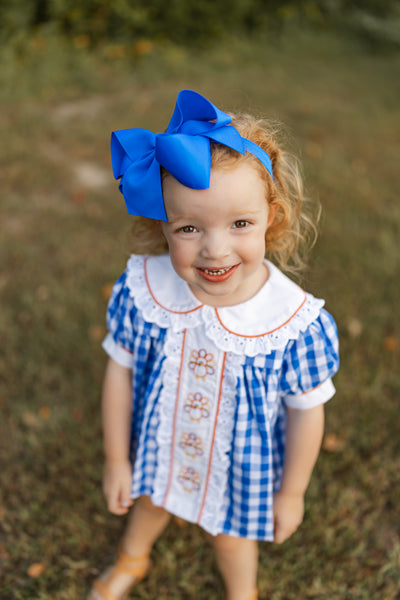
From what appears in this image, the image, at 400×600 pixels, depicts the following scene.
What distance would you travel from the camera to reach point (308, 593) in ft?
6.32

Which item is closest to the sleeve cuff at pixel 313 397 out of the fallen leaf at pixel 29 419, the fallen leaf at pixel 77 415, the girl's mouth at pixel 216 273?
the girl's mouth at pixel 216 273

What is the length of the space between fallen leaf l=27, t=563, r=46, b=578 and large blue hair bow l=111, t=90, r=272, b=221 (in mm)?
1413

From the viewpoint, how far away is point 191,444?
5.18 ft

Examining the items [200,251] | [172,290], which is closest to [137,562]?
[172,290]

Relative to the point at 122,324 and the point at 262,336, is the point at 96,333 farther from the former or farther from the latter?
the point at 262,336

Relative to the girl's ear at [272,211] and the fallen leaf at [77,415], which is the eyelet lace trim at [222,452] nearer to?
the girl's ear at [272,211]

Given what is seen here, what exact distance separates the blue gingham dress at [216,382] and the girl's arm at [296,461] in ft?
0.12

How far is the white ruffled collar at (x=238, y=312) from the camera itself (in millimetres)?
1401

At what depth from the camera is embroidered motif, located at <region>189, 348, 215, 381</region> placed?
146 cm

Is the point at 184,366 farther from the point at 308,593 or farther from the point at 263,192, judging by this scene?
the point at 308,593

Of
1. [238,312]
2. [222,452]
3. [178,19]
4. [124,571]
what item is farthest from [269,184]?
[178,19]

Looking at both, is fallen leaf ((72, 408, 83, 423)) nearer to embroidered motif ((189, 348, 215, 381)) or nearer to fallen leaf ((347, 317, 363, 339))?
embroidered motif ((189, 348, 215, 381))

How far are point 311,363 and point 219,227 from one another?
454mm

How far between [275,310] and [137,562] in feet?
3.61
